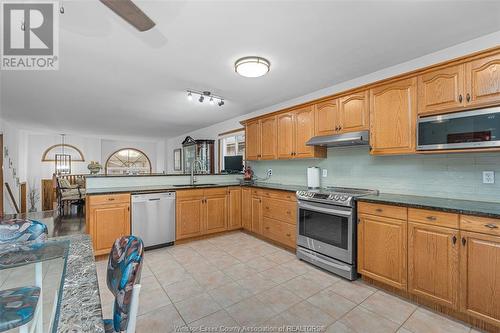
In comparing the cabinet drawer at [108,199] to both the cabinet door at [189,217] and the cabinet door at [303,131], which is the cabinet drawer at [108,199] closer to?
the cabinet door at [189,217]

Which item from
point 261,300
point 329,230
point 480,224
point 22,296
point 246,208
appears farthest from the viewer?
point 246,208

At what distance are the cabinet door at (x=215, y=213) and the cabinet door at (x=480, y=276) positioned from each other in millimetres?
3195

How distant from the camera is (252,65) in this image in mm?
2494

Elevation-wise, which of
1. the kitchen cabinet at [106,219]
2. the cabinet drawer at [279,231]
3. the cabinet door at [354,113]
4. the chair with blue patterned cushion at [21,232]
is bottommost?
the cabinet drawer at [279,231]

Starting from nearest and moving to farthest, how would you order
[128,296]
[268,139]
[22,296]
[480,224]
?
[128,296], [22,296], [480,224], [268,139]

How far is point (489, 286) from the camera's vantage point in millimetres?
1718

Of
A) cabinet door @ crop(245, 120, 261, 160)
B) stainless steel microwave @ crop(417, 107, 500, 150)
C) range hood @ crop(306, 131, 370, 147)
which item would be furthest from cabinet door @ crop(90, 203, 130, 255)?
stainless steel microwave @ crop(417, 107, 500, 150)

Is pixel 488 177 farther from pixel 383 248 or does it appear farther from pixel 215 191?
pixel 215 191

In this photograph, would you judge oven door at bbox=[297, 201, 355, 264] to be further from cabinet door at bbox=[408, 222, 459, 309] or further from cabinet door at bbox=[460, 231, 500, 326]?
cabinet door at bbox=[460, 231, 500, 326]

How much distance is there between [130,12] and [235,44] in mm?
1157

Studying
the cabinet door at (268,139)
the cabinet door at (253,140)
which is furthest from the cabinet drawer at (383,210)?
the cabinet door at (253,140)

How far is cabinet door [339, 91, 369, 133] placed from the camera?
9.11 feet

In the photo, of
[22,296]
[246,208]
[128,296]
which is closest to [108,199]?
[246,208]

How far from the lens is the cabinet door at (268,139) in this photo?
4000 mm
